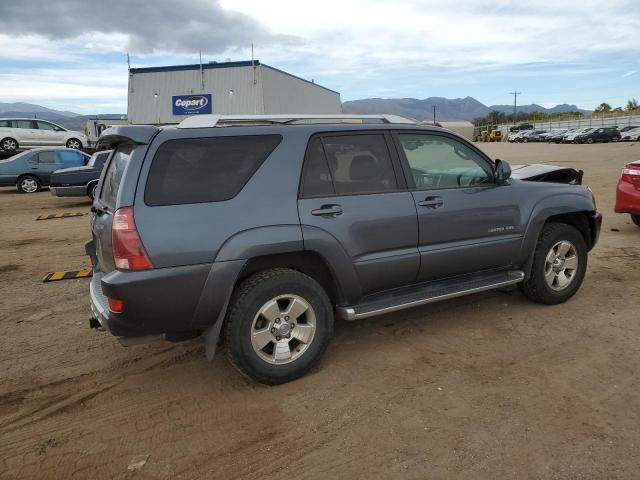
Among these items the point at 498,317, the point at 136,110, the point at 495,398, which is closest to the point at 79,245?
the point at 498,317

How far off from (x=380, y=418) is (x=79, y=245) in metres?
7.14

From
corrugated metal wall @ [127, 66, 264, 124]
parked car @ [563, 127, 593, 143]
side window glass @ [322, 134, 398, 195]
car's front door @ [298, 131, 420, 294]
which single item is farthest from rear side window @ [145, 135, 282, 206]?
parked car @ [563, 127, 593, 143]

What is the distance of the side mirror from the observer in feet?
14.7

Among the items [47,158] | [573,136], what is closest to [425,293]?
[47,158]

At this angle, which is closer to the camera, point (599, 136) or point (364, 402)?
point (364, 402)

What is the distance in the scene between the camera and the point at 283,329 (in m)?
3.59

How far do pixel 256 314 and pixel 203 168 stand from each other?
3.30 feet

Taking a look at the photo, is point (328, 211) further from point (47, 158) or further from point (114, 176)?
point (47, 158)

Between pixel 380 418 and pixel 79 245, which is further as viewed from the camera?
pixel 79 245

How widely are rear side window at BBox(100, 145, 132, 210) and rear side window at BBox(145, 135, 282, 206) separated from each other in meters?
0.27

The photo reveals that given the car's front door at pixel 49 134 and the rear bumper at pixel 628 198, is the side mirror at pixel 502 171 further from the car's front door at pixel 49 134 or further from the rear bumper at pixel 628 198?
the car's front door at pixel 49 134

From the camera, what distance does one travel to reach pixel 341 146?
393 centimetres

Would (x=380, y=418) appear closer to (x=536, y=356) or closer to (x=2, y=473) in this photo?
(x=536, y=356)

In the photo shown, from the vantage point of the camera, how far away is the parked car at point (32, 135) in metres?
22.3
